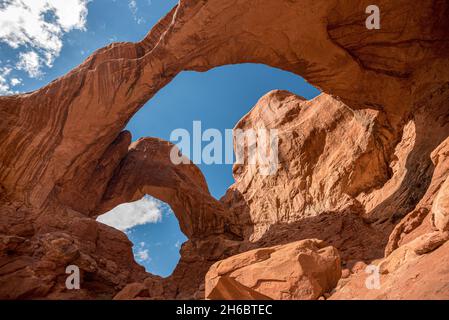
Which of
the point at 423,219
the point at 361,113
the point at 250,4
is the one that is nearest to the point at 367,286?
the point at 423,219

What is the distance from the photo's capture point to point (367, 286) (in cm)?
390

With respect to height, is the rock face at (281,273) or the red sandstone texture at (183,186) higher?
the red sandstone texture at (183,186)

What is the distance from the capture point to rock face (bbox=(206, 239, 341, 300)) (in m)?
4.21

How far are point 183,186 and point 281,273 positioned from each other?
9710 millimetres

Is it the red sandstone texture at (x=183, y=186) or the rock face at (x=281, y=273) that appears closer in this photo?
the rock face at (x=281, y=273)

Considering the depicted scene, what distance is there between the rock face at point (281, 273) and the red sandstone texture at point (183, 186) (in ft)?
6.18

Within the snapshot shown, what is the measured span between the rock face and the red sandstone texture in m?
1.88

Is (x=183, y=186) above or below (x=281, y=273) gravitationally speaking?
above

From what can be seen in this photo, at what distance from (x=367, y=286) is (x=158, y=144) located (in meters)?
12.6

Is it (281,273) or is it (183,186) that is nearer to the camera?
(281,273)

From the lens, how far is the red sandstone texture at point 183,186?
8.24 metres

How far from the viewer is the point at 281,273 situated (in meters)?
4.40

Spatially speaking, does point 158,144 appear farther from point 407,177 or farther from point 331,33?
point 407,177

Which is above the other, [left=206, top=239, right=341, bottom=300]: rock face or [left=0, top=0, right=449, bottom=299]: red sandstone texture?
[left=0, top=0, right=449, bottom=299]: red sandstone texture
